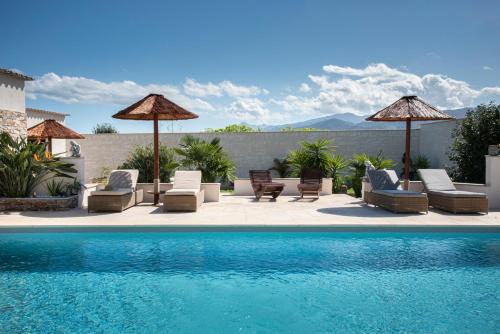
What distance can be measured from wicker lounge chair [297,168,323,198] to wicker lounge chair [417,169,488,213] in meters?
2.98

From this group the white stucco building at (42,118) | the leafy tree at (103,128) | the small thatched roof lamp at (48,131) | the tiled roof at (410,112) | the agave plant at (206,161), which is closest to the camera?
the tiled roof at (410,112)

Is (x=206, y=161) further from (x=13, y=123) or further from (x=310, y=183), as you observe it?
(x=13, y=123)

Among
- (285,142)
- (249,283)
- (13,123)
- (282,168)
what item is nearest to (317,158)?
(282,168)

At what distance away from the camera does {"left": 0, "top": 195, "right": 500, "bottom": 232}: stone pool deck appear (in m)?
7.27

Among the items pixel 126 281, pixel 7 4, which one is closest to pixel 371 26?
pixel 7 4

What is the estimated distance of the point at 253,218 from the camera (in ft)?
26.0

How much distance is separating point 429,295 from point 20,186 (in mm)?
9507

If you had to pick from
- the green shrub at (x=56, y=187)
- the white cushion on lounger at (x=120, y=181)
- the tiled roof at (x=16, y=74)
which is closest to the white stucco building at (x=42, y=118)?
the tiled roof at (x=16, y=74)

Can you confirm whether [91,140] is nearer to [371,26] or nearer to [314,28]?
[314,28]

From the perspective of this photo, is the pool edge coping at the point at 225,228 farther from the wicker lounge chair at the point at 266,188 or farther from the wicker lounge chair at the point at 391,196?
the wicker lounge chair at the point at 266,188

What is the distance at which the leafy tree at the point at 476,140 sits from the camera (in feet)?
37.9

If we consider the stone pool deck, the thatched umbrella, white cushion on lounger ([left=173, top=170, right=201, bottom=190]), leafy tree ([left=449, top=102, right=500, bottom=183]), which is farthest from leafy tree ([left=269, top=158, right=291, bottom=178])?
the thatched umbrella

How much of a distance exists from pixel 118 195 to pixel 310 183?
5.92 metres

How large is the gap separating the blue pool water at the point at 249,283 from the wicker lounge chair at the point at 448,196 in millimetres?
1475
